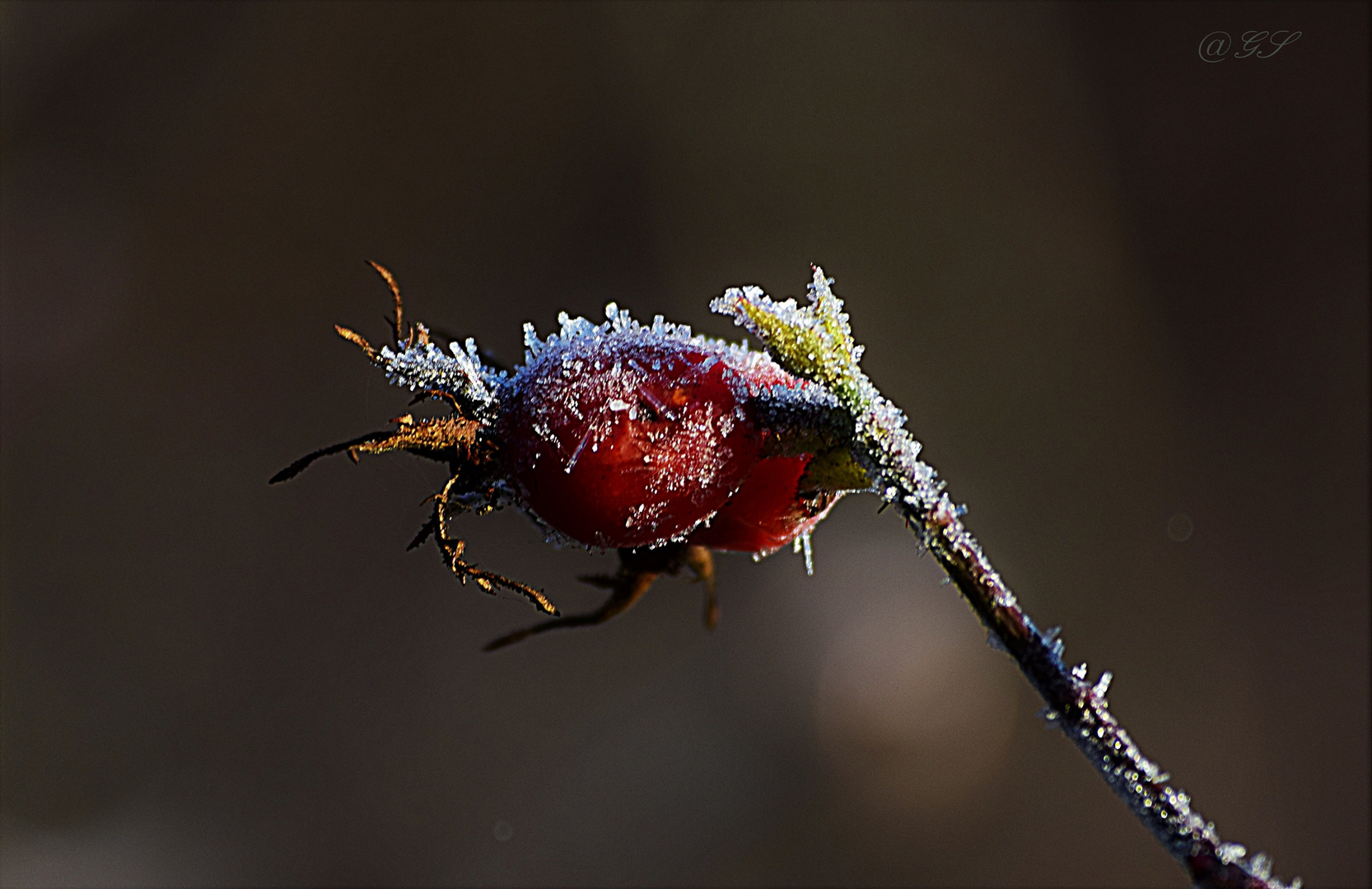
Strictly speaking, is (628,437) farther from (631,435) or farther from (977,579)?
(977,579)

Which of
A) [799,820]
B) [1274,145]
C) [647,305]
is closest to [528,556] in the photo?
[647,305]

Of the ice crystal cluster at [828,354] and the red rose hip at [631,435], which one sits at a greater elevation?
the ice crystal cluster at [828,354]

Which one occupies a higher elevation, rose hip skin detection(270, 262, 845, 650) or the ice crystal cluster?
the ice crystal cluster

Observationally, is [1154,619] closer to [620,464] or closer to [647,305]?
[647,305]

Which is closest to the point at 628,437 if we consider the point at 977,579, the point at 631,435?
the point at 631,435
